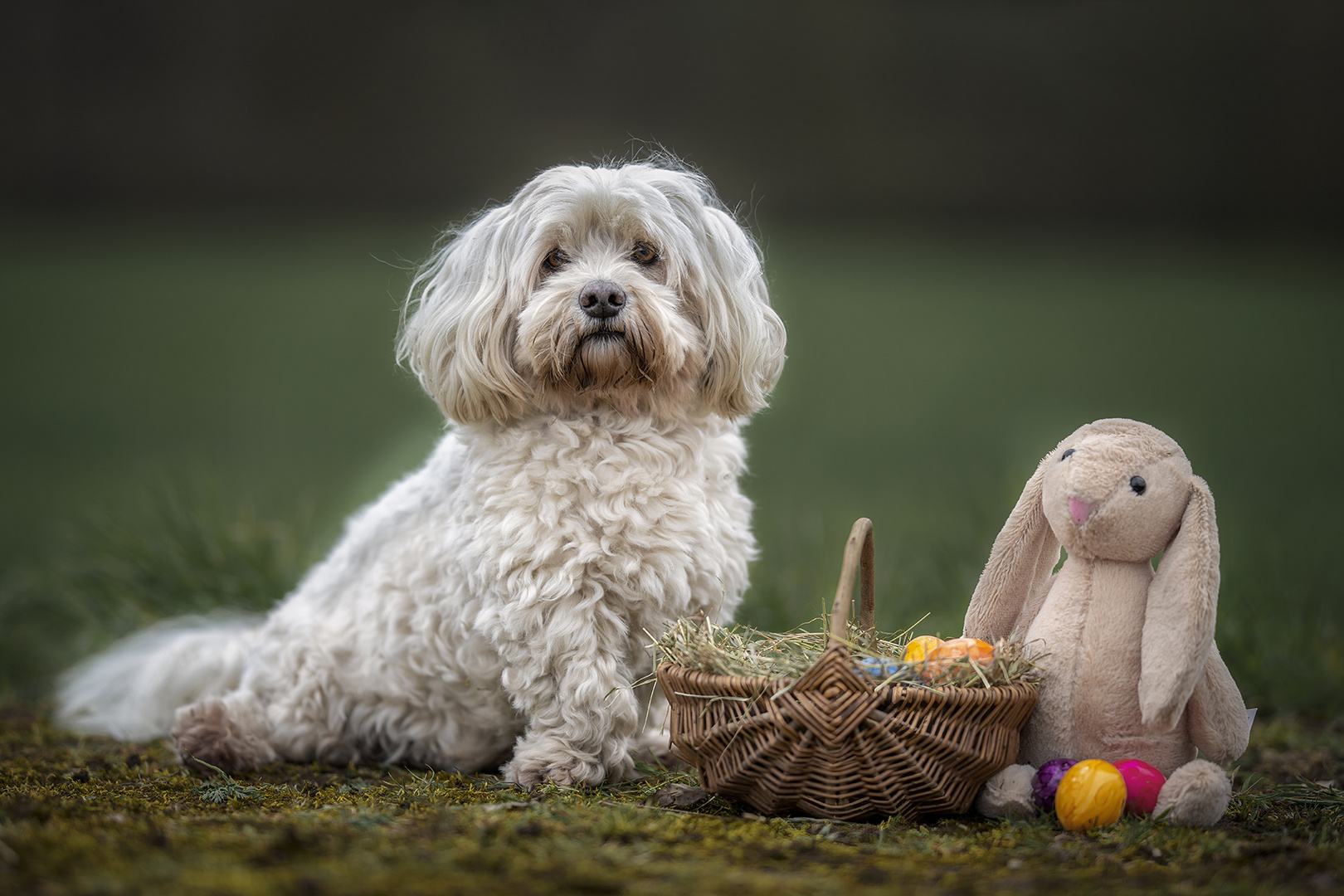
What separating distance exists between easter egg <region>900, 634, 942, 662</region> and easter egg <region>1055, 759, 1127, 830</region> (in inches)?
15.9

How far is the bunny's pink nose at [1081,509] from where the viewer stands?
8.16ft

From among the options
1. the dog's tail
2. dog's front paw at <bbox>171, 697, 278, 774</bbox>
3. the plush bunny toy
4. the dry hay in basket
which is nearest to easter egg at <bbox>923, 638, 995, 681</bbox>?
the dry hay in basket

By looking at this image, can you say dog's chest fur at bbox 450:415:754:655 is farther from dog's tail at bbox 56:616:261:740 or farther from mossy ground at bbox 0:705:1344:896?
dog's tail at bbox 56:616:261:740

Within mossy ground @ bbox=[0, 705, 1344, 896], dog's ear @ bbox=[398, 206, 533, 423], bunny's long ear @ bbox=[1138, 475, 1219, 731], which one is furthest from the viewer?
dog's ear @ bbox=[398, 206, 533, 423]

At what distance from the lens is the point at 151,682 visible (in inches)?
148

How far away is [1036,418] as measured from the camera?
803 cm

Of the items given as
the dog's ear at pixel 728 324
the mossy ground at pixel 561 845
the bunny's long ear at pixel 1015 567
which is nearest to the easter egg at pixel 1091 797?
the mossy ground at pixel 561 845

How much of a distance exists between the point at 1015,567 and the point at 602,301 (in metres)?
1.23

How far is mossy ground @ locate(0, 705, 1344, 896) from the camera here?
189cm

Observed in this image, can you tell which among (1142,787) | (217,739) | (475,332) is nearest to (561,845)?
(1142,787)

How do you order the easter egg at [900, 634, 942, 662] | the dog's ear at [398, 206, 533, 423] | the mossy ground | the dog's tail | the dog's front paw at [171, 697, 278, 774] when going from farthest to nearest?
the dog's tail, the dog's front paw at [171, 697, 278, 774], the dog's ear at [398, 206, 533, 423], the easter egg at [900, 634, 942, 662], the mossy ground

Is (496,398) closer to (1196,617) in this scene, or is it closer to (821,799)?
(821,799)

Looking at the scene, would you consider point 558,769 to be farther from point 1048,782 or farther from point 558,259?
point 558,259

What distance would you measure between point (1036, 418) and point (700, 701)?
6.08 m
